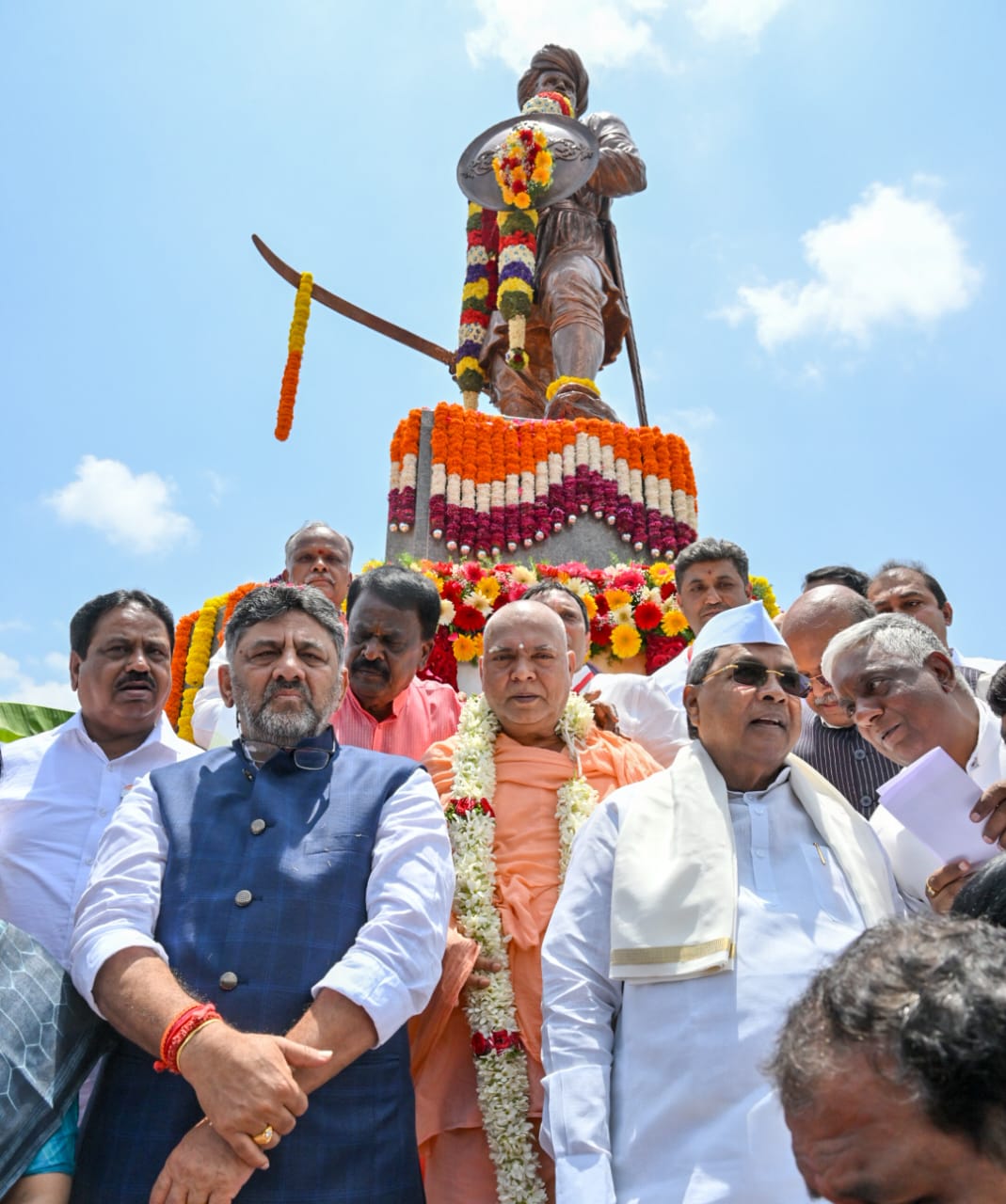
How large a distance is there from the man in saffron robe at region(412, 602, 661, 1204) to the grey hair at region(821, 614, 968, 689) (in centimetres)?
68

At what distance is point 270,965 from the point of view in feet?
6.25

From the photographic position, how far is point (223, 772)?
7.32 feet

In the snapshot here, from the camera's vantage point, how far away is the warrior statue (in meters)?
10.1

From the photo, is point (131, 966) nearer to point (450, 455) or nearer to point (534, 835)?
point (534, 835)

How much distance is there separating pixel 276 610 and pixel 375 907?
842 mm

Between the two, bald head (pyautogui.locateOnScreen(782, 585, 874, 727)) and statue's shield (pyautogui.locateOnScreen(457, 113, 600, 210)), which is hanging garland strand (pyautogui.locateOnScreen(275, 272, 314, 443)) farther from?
bald head (pyautogui.locateOnScreen(782, 585, 874, 727))

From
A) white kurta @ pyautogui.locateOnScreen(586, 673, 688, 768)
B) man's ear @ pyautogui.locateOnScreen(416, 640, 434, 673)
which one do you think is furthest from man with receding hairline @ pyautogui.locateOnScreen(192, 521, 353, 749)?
white kurta @ pyautogui.locateOnScreen(586, 673, 688, 768)

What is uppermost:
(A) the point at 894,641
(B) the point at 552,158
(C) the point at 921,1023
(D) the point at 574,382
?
(B) the point at 552,158

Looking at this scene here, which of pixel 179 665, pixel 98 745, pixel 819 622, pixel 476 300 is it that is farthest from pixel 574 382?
pixel 98 745

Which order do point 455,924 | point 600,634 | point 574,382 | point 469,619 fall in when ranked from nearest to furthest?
point 455,924
point 469,619
point 600,634
point 574,382

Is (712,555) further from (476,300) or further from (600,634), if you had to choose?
(476,300)

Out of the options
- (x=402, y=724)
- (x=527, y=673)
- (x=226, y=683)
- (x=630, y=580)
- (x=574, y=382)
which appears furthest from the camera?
(x=574, y=382)

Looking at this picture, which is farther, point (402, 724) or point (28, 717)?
point (28, 717)

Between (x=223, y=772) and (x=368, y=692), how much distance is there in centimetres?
131
